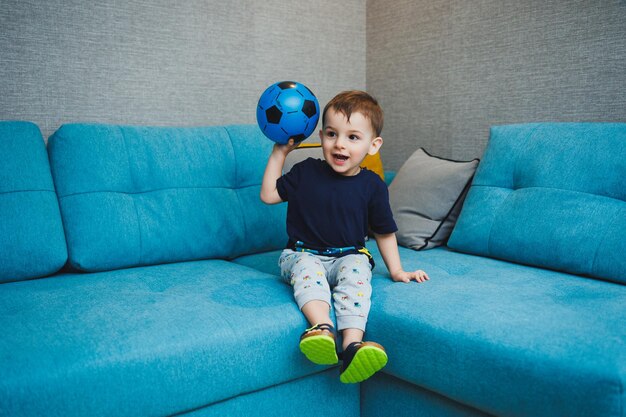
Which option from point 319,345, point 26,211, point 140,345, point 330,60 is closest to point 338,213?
point 319,345

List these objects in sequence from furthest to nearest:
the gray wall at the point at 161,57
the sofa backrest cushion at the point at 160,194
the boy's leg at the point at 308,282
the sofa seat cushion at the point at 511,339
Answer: the gray wall at the point at 161,57 → the sofa backrest cushion at the point at 160,194 → the boy's leg at the point at 308,282 → the sofa seat cushion at the point at 511,339

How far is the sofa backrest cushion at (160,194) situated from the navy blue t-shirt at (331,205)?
434mm

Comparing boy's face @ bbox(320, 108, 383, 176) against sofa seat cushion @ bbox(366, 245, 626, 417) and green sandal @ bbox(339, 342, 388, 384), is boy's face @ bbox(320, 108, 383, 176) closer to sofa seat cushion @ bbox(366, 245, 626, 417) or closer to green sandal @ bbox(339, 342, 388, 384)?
sofa seat cushion @ bbox(366, 245, 626, 417)

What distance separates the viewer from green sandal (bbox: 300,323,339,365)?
4.63ft

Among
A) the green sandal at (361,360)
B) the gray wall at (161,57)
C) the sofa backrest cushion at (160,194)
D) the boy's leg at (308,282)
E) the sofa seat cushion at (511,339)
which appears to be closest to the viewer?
the sofa seat cushion at (511,339)

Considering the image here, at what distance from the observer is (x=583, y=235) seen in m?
1.79

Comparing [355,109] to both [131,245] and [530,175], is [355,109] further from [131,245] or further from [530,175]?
[131,245]

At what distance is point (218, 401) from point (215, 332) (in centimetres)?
→ 19

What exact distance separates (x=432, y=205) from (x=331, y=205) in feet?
2.17

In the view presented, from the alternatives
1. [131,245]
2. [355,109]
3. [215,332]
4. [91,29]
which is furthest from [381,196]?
[91,29]

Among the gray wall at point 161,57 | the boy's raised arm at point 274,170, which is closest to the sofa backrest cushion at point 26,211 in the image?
the gray wall at point 161,57

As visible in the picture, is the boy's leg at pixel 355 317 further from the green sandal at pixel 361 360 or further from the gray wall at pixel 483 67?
the gray wall at pixel 483 67

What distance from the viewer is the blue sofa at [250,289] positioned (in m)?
1.25

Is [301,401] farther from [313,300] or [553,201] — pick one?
[553,201]
